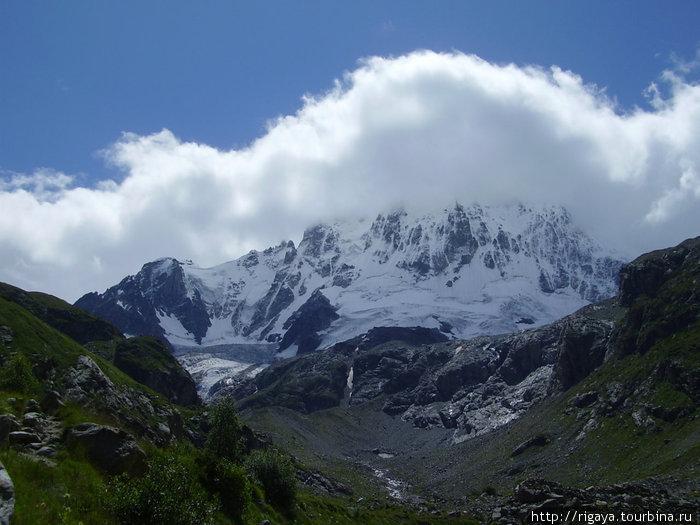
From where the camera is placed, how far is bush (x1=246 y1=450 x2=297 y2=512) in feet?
154

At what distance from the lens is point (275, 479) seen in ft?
160

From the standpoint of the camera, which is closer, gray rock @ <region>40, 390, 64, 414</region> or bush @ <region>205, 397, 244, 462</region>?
gray rock @ <region>40, 390, 64, 414</region>

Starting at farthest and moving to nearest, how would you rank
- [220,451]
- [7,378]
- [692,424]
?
[692,424], [220,451], [7,378]

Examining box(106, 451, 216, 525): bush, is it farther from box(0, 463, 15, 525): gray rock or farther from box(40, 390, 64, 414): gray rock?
box(40, 390, 64, 414): gray rock

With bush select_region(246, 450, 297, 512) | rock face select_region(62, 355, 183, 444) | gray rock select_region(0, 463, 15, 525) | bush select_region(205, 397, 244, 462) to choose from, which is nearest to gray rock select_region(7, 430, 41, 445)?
gray rock select_region(0, 463, 15, 525)

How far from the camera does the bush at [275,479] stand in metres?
46.9

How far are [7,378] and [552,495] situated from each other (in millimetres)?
46711

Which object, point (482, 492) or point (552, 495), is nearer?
point (552, 495)

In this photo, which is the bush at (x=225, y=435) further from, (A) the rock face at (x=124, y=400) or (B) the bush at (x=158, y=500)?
(A) the rock face at (x=124, y=400)

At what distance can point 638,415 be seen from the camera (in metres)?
156

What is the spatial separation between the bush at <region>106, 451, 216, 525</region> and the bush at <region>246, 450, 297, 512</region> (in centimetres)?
2164

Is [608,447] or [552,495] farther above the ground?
[552,495]

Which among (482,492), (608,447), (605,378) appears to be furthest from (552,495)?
(605,378)

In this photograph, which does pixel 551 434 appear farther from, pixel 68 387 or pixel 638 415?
pixel 68 387
